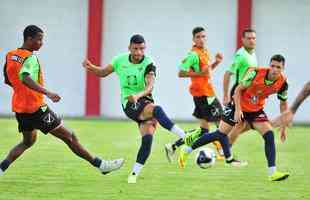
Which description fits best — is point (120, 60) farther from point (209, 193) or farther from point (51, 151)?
point (51, 151)

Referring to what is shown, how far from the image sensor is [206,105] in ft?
49.6

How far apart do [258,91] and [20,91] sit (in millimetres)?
3187

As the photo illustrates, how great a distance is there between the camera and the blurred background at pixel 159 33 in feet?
86.8

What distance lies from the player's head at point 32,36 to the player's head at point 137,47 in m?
1.19

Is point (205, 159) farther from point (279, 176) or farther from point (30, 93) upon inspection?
point (30, 93)

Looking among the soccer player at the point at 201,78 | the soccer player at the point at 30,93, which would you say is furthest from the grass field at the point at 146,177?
the soccer player at the point at 201,78

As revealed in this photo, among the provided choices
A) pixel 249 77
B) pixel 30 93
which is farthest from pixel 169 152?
pixel 30 93

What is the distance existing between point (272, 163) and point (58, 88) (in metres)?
15.6

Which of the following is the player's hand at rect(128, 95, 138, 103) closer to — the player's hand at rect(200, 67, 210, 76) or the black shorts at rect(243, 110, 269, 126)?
the black shorts at rect(243, 110, 269, 126)

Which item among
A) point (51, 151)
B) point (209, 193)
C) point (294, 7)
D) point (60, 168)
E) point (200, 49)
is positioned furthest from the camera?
point (294, 7)

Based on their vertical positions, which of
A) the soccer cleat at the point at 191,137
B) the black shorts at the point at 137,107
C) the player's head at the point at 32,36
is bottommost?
the soccer cleat at the point at 191,137

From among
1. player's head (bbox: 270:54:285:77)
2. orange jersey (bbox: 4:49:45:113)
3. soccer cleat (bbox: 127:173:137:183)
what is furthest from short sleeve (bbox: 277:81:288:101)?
orange jersey (bbox: 4:49:45:113)

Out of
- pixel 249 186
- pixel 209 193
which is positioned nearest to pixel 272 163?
pixel 249 186

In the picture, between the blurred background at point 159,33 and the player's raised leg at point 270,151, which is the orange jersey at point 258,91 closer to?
the player's raised leg at point 270,151
